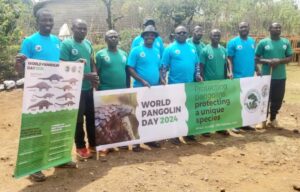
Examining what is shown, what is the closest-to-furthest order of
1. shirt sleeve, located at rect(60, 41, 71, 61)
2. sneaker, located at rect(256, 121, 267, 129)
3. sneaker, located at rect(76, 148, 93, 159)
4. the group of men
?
the group of men < shirt sleeve, located at rect(60, 41, 71, 61) < sneaker, located at rect(76, 148, 93, 159) < sneaker, located at rect(256, 121, 267, 129)

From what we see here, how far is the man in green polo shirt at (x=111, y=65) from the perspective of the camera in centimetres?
567

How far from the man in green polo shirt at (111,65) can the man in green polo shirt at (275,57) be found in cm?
302

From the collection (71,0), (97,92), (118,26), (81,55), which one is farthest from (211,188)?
(71,0)

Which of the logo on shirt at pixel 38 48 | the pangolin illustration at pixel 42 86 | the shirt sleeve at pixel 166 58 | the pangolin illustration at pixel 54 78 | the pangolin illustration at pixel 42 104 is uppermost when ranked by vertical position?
the logo on shirt at pixel 38 48

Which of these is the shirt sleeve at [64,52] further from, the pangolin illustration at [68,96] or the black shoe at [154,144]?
the black shoe at [154,144]

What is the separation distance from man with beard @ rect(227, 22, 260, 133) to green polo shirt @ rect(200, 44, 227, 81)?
325 mm

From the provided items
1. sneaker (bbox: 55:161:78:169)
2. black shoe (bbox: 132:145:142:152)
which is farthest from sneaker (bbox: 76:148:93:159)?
black shoe (bbox: 132:145:142:152)

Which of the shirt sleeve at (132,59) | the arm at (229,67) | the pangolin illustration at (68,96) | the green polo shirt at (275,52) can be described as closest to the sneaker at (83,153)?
the pangolin illustration at (68,96)

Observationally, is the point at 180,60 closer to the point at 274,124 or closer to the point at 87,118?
the point at 87,118

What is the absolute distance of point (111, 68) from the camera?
18.6 feet

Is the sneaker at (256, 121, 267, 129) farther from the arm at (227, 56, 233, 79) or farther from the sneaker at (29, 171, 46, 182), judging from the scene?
the sneaker at (29, 171, 46, 182)

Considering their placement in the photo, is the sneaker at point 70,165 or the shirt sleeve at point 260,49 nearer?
the sneaker at point 70,165

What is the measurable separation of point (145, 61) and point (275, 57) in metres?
2.83

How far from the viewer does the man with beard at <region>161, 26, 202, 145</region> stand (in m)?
6.25
